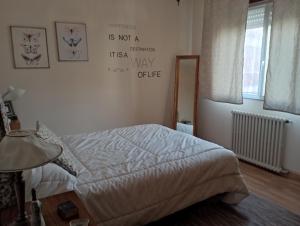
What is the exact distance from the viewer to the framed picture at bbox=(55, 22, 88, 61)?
3082mm

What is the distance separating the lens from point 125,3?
3.49 m

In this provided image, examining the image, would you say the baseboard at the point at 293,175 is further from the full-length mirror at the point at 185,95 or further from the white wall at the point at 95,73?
the white wall at the point at 95,73

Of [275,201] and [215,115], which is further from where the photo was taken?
[215,115]

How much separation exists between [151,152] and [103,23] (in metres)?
2.13

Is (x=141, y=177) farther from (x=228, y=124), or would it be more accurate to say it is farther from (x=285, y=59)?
(x=228, y=124)

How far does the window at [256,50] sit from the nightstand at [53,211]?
2.77 m

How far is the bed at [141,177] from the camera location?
1.54 m

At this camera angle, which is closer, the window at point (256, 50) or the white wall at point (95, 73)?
the white wall at point (95, 73)

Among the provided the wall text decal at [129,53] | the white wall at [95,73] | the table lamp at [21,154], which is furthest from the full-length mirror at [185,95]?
the table lamp at [21,154]

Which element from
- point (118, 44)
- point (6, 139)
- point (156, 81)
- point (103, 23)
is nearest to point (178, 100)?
point (156, 81)

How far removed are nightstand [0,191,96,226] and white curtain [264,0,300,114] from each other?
2467mm

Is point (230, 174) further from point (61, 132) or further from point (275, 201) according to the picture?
point (61, 132)

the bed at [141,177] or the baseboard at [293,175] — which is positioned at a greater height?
the bed at [141,177]

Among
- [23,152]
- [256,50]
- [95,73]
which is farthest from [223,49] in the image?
[23,152]
